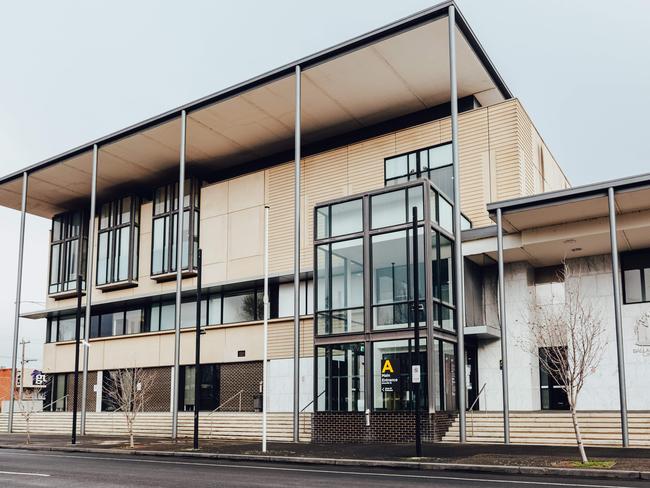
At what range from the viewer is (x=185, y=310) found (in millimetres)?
39344

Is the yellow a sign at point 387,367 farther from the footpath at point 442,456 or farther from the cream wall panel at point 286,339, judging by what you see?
the cream wall panel at point 286,339

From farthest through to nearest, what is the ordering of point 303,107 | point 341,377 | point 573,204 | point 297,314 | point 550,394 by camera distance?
point 303,107 → point 550,394 → point 297,314 → point 341,377 → point 573,204

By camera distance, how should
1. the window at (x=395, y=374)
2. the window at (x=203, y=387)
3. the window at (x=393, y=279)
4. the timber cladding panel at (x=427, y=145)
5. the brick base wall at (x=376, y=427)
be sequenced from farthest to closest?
1. the window at (x=203, y=387)
2. the timber cladding panel at (x=427, y=145)
3. the window at (x=393, y=279)
4. the window at (x=395, y=374)
5. the brick base wall at (x=376, y=427)

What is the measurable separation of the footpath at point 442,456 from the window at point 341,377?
6.17 ft

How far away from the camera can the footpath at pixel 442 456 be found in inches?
592

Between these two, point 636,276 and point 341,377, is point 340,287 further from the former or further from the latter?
point 636,276

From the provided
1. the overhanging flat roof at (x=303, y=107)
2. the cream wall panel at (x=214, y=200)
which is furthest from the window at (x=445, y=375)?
the cream wall panel at (x=214, y=200)

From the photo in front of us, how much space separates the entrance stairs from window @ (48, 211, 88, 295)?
92.0 ft

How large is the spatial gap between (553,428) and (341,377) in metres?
7.08

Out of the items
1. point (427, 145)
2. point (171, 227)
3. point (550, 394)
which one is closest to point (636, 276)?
point (550, 394)

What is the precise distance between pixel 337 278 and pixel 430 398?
18.3 ft

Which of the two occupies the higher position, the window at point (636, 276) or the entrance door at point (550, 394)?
the window at point (636, 276)

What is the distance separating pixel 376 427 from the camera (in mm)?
23859

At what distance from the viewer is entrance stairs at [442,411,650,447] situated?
69.2 feet
